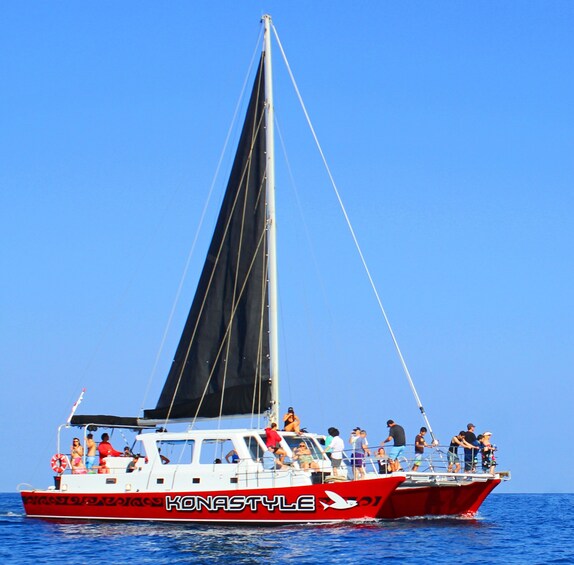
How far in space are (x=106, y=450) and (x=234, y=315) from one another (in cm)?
550

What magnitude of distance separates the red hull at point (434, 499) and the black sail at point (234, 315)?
4604 mm

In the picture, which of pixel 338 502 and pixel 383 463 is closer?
pixel 338 502

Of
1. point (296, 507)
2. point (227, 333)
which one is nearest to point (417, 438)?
point (296, 507)

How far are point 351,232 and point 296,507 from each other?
8.57 m

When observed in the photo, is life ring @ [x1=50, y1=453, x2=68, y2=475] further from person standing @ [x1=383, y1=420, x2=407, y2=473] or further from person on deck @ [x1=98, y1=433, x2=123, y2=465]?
person standing @ [x1=383, y1=420, x2=407, y2=473]

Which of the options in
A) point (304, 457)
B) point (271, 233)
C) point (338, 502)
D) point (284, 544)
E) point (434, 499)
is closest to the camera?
point (284, 544)

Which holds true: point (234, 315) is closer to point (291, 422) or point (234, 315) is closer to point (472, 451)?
point (291, 422)

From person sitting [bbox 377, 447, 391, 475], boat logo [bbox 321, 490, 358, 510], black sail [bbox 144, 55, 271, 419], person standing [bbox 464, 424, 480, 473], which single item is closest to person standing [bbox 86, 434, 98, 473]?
black sail [bbox 144, 55, 271, 419]

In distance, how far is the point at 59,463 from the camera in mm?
31203

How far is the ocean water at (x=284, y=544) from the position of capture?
2281 cm

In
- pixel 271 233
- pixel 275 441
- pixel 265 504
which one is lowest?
pixel 265 504

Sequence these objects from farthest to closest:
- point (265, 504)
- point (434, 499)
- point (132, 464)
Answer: point (132, 464) < point (434, 499) < point (265, 504)

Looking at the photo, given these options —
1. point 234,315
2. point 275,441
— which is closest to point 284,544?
point 275,441

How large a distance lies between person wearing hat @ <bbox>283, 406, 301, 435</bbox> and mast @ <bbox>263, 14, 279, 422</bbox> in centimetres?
36
